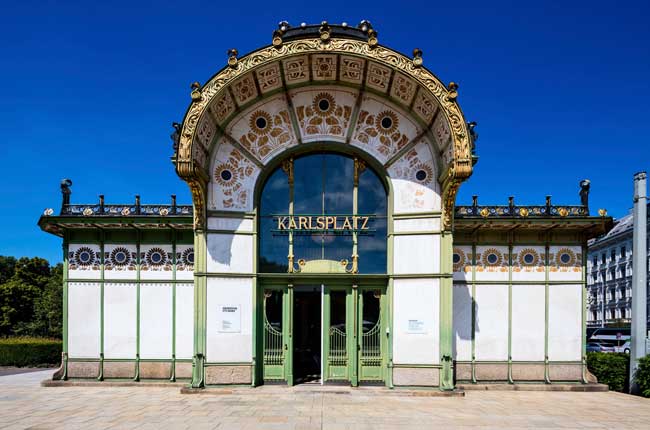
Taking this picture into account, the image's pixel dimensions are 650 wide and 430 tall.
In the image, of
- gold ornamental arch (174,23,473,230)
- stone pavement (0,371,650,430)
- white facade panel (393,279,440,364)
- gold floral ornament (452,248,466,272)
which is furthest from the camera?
gold floral ornament (452,248,466,272)

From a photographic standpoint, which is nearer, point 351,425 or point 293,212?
point 351,425

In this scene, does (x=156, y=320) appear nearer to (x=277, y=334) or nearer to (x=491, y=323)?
(x=277, y=334)

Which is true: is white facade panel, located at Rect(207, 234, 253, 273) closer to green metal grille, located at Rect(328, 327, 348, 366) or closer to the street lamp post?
green metal grille, located at Rect(328, 327, 348, 366)

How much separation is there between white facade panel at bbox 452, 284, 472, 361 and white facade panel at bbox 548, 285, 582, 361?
2.35 metres

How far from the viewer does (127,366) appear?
12703 mm

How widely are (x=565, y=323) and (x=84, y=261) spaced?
47.2ft

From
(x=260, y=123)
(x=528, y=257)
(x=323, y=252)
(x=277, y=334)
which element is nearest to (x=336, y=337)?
(x=277, y=334)

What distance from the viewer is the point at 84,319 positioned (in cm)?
1285

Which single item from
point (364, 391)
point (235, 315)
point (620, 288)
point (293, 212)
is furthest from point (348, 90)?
point (620, 288)

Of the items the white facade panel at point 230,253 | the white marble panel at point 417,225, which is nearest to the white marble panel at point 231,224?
the white facade panel at point 230,253

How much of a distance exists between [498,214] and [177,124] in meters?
9.43

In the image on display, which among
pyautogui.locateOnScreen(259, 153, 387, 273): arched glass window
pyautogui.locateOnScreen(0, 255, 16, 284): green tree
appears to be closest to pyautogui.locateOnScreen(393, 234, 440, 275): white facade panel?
pyautogui.locateOnScreen(259, 153, 387, 273): arched glass window

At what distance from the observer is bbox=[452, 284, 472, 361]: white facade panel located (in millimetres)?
12617

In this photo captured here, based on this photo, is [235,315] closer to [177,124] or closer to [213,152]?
[213,152]
